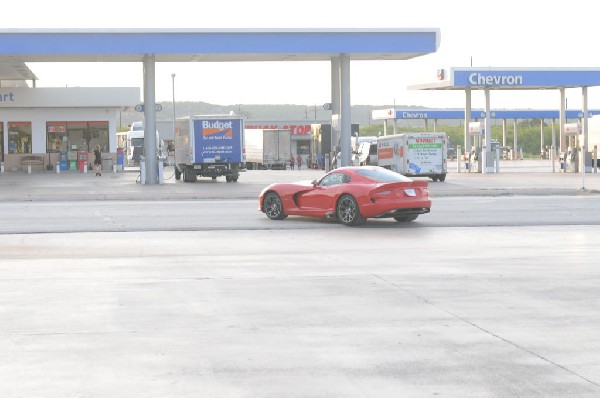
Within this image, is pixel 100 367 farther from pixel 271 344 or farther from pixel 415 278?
pixel 415 278

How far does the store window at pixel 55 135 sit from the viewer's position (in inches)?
2370

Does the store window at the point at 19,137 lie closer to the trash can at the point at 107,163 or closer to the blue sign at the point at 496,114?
the trash can at the point at 107,163

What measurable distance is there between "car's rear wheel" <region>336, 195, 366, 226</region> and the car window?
576mm

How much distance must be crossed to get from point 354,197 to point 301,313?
1235cm

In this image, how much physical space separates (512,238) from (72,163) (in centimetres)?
4426

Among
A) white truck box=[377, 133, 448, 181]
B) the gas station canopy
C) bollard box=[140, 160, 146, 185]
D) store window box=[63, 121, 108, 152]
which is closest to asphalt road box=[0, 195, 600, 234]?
bollard box=[140, 160, 146, 185]

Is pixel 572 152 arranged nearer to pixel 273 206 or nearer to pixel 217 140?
pixel 217 140

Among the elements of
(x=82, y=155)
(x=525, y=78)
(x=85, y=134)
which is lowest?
(x=82, y=155)

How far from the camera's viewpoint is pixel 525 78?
56.7 meters

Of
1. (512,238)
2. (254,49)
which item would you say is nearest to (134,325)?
(512,238)

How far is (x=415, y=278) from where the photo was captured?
14219mm

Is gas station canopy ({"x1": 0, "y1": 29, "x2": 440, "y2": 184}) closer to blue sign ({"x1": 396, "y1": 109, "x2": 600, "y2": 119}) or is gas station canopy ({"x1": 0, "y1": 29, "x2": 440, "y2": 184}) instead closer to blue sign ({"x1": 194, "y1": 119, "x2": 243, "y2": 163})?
blue sign ({"x1": 194, "y1": 119, "x2": 243, "y2": 163})

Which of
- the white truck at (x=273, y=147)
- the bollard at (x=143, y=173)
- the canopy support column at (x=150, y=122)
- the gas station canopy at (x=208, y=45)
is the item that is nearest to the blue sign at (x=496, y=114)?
the white truck at (x=273, y=147)

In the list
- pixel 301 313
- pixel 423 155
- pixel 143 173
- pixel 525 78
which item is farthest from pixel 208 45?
pixel 301 313
